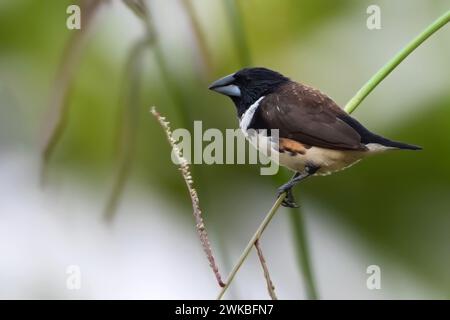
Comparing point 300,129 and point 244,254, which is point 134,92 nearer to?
point 300,129

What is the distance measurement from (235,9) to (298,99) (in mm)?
188

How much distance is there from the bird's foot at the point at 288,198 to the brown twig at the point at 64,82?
324 millimetres

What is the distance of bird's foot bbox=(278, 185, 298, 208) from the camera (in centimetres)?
98

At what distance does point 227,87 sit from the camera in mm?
1108

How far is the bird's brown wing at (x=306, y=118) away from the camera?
3.24 ft

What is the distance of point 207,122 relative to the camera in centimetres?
124

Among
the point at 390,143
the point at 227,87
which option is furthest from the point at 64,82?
the point at 390,143

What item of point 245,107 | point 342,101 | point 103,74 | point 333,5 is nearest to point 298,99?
point 245,107

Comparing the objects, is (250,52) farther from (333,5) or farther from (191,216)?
(191,216)

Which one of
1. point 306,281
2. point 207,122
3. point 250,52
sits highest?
point 250,52

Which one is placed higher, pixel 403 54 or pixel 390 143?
pixel 403 54

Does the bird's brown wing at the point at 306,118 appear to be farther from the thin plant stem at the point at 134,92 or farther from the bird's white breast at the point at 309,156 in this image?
the thin plant stem at the point at 134,92

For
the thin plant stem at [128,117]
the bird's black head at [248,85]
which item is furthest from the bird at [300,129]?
the thin plant stem at [128,117]

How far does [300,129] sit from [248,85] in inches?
5.1
